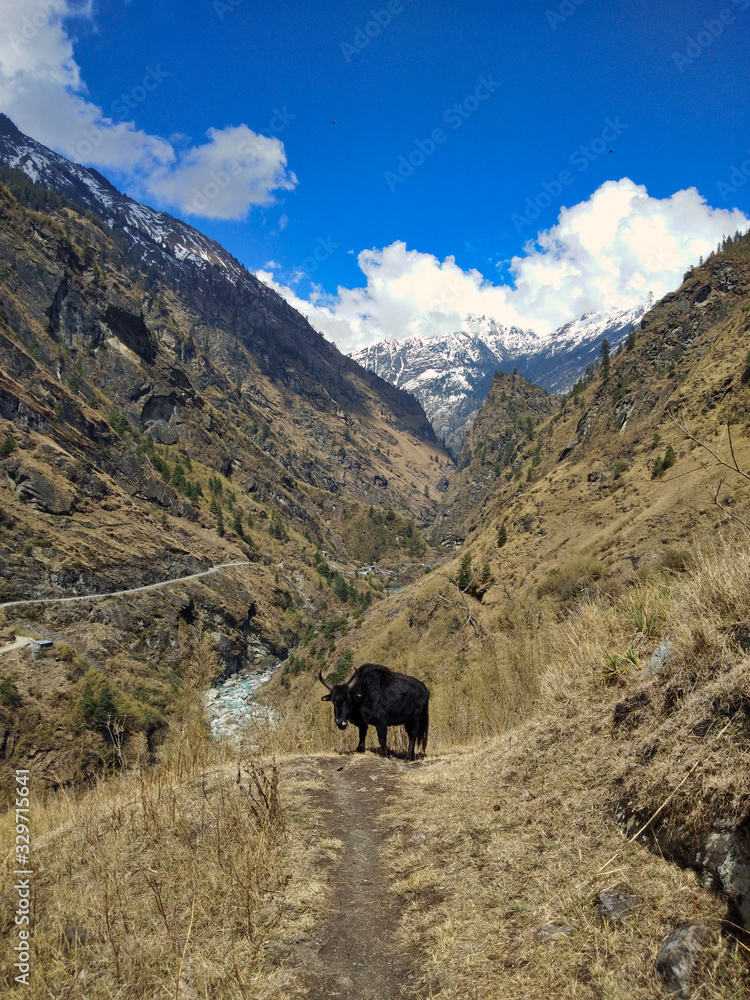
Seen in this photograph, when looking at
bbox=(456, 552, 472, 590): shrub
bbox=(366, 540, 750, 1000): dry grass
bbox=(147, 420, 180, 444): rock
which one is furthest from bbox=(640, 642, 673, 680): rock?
bbox=(147, 420, 180, 444): rock

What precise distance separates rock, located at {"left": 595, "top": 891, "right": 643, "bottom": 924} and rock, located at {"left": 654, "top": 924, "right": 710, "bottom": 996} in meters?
0.44

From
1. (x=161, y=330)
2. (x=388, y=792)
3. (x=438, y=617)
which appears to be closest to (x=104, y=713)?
(x=438, y=617)

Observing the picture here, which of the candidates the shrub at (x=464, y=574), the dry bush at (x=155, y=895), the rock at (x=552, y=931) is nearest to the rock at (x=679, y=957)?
the rock at (x=552, y=931)

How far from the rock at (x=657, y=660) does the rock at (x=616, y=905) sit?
250 centimetres

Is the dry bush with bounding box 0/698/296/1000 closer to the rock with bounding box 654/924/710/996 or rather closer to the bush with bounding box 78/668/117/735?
the rock with bounding box 654/924/710/996

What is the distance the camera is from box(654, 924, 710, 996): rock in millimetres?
2932

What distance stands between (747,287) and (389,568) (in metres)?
121

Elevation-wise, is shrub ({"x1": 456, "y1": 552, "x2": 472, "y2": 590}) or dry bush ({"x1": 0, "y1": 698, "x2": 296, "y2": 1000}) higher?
shrub ({"x1": 456, "y1": 552, "x2": 472, "y2": 590})

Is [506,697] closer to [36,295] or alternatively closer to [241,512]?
[241,512]

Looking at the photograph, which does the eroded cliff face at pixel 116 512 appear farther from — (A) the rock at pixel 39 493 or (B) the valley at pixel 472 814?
(B) the valley at pixel 472 814

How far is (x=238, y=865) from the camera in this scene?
533 centimetres

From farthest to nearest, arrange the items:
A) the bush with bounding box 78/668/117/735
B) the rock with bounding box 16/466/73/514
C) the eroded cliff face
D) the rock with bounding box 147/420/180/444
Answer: the rock with bounding box 147/420/180/444 → the rock with bounding box 16/466/73/514 → the eroded cliff face → the bush with bounding box 78/668/117/735

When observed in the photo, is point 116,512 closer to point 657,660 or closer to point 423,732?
point 423,732

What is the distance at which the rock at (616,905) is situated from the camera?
11.9 feet
